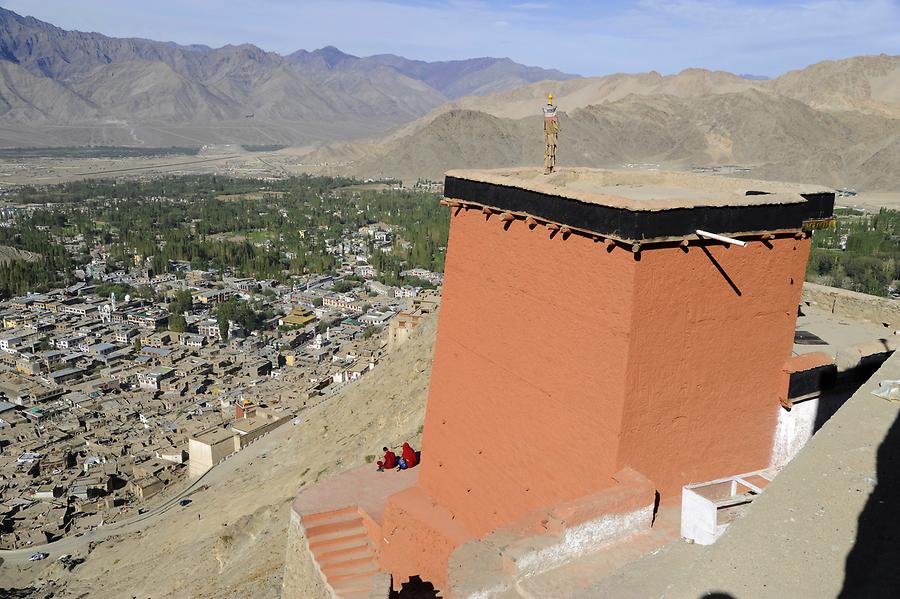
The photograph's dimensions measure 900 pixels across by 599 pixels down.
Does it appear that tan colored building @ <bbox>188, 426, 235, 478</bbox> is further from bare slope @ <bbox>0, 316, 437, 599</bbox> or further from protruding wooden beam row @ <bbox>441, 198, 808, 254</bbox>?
protruding wooden beam row @ <bbox>441, 198, 808, 254</bbox>

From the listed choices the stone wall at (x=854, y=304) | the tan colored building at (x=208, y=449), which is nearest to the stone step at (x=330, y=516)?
the stone wall at (x=854, y=304)

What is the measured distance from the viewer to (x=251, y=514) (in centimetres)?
1493

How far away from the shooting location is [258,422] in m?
24.9

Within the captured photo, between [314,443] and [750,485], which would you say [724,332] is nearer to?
[750,485]

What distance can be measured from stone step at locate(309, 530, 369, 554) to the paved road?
1130 cm

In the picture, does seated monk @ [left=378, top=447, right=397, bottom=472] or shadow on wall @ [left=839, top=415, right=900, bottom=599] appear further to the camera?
seated monk @ [left=378, top=447, right=397, bottom=472]

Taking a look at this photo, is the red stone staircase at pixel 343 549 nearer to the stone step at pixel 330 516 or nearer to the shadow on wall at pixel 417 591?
the stone step at pixel 330 516

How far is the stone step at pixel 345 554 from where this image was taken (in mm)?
8216

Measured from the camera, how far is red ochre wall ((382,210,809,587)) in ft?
17.8

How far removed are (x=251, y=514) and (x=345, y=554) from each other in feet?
24.1

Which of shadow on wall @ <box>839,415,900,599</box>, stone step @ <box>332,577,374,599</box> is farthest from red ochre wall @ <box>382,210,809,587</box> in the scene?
shadow on wall @ <box>839,415,900,599</box>

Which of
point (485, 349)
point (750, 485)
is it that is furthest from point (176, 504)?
point (750, 485)

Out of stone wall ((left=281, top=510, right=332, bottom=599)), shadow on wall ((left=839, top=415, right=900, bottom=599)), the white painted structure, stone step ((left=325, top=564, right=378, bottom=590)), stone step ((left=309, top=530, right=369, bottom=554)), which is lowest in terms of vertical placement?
stone wall ((left=281, top=510, right=332, bottom=599))

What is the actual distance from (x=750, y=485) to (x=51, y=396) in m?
33.3
